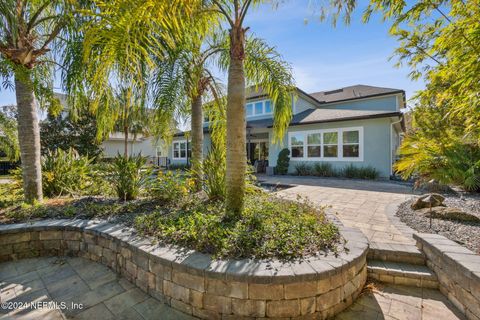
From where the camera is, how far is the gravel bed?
318 centimetres

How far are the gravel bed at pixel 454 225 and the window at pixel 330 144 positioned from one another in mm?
6622

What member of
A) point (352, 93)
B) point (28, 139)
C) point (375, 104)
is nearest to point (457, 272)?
point (28, 139)

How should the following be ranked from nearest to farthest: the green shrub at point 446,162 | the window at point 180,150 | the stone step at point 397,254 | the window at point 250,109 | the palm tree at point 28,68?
the stone step at point 397,254 → the palm tree at point 28,68 → the green shrub at point 446,162 → the window at point 250,109 → the window at point 180,150

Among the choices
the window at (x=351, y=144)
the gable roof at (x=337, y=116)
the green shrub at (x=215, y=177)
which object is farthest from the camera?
the window at (x=351, y=144)

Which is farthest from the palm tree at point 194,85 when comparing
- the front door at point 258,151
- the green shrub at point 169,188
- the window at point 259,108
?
the front door at point 258,151

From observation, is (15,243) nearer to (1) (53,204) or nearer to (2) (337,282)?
(1) (53,204)

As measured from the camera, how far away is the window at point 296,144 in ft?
43.6

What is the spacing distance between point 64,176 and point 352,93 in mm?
17988

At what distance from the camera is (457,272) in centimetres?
232

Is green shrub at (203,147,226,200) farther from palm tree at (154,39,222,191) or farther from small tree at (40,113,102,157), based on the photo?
small tree at (40,113,102,157)

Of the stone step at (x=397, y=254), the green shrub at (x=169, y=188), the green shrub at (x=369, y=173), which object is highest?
the green shrub at (x=169, y=188)

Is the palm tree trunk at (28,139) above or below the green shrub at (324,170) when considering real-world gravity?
above

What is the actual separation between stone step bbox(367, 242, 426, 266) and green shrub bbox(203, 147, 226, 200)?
106 inches

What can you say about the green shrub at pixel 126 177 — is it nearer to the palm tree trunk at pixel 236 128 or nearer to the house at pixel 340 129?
the palm tree trunk at pixel 236 128
